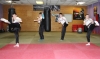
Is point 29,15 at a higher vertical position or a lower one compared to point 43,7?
lower

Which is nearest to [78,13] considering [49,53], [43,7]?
[43,7]

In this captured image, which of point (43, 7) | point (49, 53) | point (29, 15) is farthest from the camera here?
point (29, 15)

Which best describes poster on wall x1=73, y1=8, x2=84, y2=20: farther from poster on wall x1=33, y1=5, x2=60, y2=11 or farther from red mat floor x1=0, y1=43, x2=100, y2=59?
red mat floor x1=0, y1=43, x2=100, y2=59

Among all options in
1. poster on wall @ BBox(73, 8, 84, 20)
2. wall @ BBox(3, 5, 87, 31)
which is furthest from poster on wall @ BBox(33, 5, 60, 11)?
poster on wall @ BBox(73, 8, 84, 20)

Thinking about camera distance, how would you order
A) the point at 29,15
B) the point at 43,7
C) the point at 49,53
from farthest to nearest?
the point at 29,15, the point at 43,7, the point at 49,53

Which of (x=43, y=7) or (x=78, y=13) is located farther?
(x=78, y=13)

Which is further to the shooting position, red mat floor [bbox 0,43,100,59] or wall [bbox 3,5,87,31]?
wall [bbox 3,5,87,31]

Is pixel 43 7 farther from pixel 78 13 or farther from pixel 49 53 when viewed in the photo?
pixel 49 53

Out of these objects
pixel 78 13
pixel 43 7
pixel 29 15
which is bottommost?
pixel 29 15

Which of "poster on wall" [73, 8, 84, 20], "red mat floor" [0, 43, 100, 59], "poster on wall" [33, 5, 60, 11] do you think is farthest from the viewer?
"poster on wall" [73, 8, 84, 20]

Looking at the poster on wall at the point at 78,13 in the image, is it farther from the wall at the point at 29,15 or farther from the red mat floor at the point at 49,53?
the red mat floor at the point at 49,53

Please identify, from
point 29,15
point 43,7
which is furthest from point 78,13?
point 29,15

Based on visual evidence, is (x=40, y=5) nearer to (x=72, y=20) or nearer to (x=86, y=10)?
(x=72, y=20)

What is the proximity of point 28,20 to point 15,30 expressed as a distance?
29.0ft
